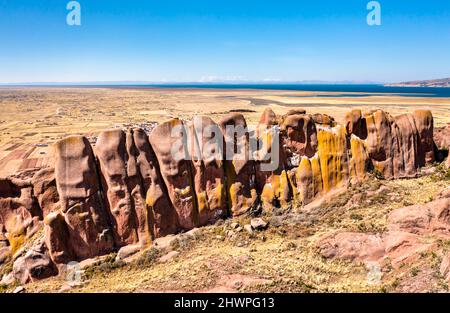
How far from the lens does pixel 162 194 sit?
71.8ft

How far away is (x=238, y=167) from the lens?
23.7 meters

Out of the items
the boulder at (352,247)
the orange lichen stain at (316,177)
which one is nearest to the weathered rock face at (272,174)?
the orange lichen stain at (316,177)

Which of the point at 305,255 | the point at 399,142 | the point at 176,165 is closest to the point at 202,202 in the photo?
the point at 176,165

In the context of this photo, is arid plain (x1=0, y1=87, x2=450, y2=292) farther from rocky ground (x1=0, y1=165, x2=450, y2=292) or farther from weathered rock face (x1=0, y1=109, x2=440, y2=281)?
weathered rock face (x1=0, y1=109, x2=440, y2=281)

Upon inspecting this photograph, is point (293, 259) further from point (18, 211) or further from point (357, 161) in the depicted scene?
point (18, 211)

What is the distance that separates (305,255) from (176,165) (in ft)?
31.8

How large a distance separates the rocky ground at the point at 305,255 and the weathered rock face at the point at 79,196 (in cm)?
126

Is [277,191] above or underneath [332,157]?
underneath

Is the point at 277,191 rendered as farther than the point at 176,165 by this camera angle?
Yes

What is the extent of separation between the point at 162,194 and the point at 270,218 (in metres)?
7.50

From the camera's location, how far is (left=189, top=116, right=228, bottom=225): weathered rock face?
Answer: 22.9 metres

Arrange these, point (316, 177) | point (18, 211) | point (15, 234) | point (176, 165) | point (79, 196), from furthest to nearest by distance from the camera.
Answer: point (316, 177) < point (176, 165) < point (18, 211) < point (15, 234) < point (79, 196)

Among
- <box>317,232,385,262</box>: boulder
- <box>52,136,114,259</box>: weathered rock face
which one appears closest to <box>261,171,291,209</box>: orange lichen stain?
<box>317,232,385,262</box>: boulder
